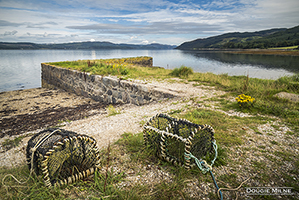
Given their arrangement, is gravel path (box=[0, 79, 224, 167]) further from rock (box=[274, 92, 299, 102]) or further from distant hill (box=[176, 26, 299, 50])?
distant hill (box=[176, 26, 299, 50])

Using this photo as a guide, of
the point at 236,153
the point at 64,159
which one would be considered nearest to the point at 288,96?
the point at 236,153

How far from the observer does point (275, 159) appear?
110 inches

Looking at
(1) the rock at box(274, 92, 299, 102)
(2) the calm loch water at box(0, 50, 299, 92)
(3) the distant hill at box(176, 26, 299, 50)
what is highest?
(3) the distant hill at box(176, 26, 299, 50)

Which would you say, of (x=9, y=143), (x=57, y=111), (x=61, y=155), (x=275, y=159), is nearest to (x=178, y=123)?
(x=275, y=159)

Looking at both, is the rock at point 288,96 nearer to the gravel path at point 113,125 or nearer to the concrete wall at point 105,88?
the gravel path at point 113,125

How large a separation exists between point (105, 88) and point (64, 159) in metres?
7.48

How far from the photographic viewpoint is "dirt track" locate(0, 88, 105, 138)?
23.5ft

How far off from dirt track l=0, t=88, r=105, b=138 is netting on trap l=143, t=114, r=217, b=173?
555 cm

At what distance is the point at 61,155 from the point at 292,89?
9044 millimetres

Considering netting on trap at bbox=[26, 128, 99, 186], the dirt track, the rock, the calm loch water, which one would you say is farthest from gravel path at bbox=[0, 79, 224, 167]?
the calm loch water

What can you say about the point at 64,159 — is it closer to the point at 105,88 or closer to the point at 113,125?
the point at 113,125

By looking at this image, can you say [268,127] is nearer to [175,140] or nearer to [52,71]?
[175,140]

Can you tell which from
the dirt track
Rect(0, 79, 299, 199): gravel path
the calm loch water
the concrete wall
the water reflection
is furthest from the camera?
the water reflection

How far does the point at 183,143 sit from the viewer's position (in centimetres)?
267
